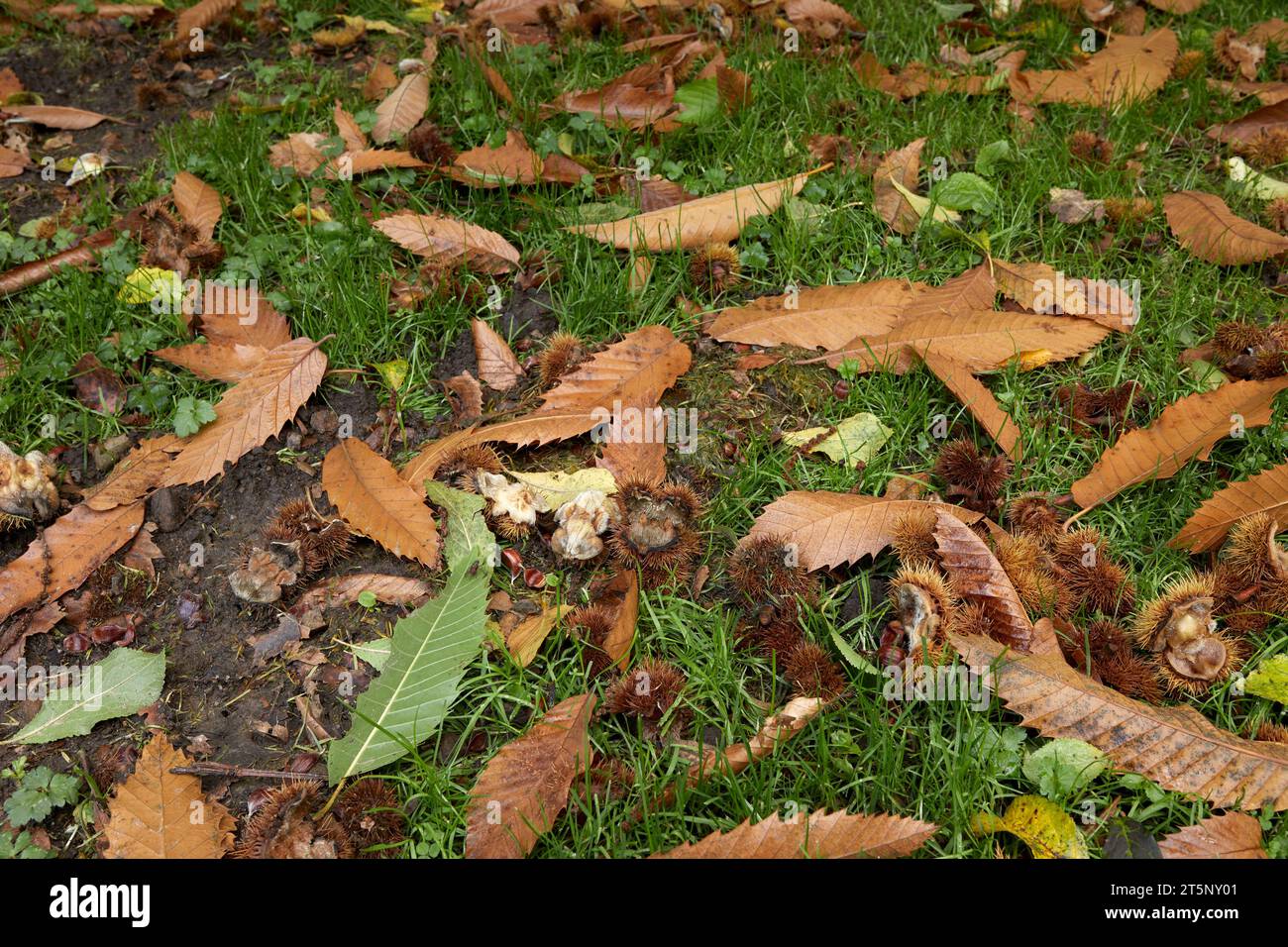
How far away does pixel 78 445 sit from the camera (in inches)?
128

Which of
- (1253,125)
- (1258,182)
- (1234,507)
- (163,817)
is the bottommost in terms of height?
(163,817)

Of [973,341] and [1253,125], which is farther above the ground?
[1253,125]

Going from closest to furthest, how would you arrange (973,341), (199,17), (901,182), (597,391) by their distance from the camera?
(597,391) < (973,341) < (901,182) < (199,17)

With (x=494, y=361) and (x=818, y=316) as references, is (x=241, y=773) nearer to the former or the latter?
(x=494, y=361)

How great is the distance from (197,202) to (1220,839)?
3.93 metres

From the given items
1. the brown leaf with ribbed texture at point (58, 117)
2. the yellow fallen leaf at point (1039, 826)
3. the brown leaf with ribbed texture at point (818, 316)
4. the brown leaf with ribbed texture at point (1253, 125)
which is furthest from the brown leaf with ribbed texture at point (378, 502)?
the brown leaf with ribbed texture at point (1253, 125)

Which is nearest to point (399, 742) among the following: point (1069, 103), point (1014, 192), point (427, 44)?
point (1014, 192)

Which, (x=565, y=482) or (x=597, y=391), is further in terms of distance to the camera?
(x=597, y=391)

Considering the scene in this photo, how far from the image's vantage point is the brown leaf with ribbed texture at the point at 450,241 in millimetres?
3666

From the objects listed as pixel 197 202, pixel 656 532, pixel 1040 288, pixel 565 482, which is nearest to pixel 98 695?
pixel 565 482

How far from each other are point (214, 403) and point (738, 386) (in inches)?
67.5

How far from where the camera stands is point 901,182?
4.03 m

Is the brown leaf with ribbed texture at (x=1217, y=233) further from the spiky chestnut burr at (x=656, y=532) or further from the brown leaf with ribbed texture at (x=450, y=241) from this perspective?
the brown leaf with ribbed texture at (x=450, y=241)

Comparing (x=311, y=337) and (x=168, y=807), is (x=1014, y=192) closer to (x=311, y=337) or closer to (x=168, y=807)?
(x=311, y=337)
